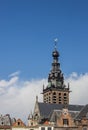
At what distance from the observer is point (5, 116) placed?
4400 inches

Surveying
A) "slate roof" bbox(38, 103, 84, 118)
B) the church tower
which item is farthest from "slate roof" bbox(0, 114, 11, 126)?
the church tower

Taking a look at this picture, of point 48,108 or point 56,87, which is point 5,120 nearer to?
point 48,108

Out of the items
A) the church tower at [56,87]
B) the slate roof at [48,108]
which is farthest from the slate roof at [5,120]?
the church tower at [56,87]

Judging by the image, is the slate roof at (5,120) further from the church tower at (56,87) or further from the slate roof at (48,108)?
the church tower at (56,87)

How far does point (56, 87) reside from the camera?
5246 inches

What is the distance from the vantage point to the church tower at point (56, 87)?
5231 inches

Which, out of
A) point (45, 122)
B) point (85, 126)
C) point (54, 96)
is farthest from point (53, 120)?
point (54, 96)

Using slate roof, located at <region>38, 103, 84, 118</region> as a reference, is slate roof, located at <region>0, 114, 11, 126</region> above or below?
below

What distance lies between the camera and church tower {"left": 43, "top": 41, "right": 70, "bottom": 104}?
132875mm

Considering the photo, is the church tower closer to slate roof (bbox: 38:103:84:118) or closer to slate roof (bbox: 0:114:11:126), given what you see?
slate roof (bbox: 38:103:84:118)

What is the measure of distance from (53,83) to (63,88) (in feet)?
13.0

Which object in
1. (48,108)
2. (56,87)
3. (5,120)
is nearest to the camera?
(5,120)

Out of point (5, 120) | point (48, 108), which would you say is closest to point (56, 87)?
point (48, 108)

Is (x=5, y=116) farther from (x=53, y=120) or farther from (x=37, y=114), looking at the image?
(x=53, y=120)
